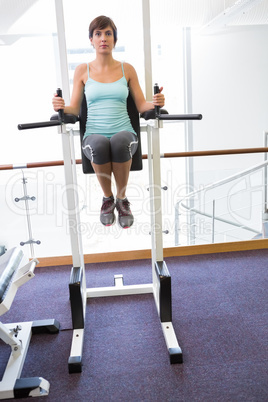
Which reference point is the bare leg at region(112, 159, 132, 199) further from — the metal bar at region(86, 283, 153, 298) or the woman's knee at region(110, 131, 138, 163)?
the metal bar at region(86, 283, 153, 298)

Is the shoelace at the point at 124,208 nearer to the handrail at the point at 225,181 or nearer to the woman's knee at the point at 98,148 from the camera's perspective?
the woman's knee at the point at 98,148

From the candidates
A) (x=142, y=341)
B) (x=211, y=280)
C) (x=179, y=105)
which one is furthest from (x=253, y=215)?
(x=179, y=105)

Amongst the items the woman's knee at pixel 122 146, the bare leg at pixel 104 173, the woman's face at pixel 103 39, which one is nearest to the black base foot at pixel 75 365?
the bare leg at pixel 104 173

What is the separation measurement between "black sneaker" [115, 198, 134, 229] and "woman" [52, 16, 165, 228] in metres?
0.11

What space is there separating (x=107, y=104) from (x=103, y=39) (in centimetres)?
35

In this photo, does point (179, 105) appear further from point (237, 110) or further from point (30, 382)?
point (30, 382)

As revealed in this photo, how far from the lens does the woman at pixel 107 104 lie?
2023 mm

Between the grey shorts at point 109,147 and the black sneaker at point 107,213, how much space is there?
0.29m

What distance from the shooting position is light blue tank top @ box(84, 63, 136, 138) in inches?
81.7

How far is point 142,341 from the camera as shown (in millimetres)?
2051

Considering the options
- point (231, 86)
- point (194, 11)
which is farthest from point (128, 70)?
point (231, 86)

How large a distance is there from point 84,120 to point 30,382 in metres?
1.43

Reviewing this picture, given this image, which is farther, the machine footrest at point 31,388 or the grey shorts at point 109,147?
the grey shorts at point 109,147

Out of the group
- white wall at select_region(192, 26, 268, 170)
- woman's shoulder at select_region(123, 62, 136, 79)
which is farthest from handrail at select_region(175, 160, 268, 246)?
white wall at select_region(192, 26, 268, 170)
